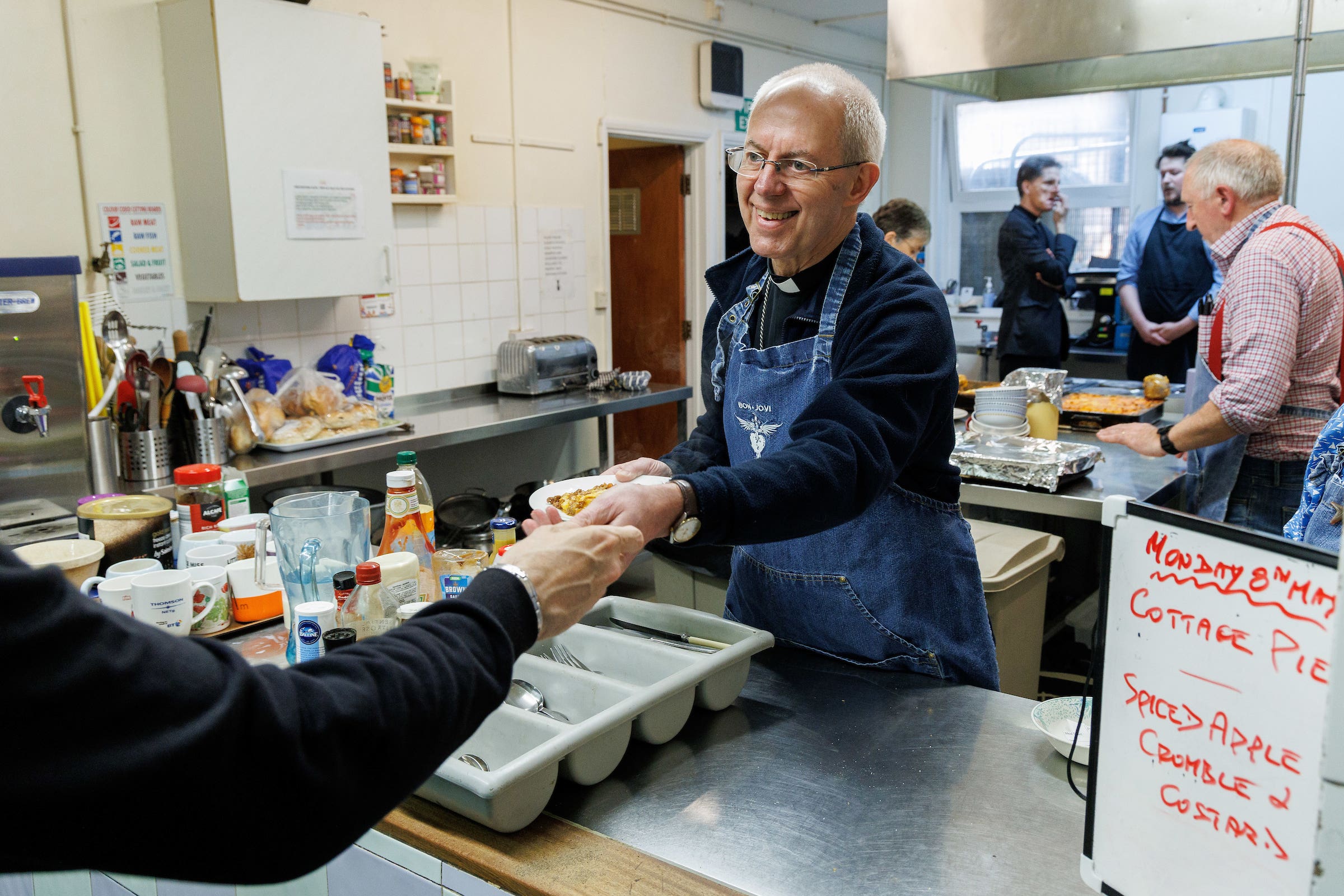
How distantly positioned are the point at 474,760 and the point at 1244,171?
9.40 ft

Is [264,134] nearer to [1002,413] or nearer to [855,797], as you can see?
[1002,413]

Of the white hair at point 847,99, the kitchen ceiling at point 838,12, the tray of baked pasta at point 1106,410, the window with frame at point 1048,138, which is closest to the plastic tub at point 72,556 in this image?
the white hair at point 847,99

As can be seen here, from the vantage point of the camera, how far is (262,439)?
3580mm

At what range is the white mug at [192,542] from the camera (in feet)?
6.26

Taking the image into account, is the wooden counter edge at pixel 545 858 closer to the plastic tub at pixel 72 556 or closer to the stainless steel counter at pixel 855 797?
the stainless steel counter at pixel 855 797

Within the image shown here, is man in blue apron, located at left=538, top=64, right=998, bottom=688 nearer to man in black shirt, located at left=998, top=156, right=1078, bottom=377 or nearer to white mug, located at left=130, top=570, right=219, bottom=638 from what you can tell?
white mug, located at left=130, top=570, right=219, bottom=638

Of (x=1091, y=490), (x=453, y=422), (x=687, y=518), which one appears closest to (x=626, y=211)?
(x=453, y=422)

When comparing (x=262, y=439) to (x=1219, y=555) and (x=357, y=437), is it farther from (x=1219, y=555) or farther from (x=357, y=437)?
(x=1219, y=555)

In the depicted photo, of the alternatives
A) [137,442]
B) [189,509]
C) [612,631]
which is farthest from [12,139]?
[612,631]

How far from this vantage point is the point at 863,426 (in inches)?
57.3

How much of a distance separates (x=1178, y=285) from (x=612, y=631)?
5007 mm

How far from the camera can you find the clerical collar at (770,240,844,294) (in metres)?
1.75

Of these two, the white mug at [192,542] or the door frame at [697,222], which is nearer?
the white mug at [192,542]

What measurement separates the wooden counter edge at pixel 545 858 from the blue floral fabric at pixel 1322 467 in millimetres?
1323
